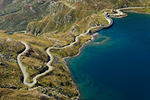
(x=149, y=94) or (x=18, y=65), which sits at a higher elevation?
(x=18, y=65)

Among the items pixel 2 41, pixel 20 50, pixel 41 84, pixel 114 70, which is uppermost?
pixel 2 41

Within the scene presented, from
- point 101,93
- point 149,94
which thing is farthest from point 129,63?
point 101,93

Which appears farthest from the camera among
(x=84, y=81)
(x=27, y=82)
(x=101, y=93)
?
(x=84, y=81)

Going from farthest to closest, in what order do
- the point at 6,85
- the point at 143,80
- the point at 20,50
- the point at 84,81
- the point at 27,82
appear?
the point at 20,50
the point at 84,81
the point at 143,80
the point at 27,82
the point at 6,85

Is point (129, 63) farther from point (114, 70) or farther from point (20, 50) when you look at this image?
point (20, 50)

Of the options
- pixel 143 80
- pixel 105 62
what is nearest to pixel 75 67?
pixel 105 62

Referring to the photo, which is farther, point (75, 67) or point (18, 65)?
point (75, 67)
